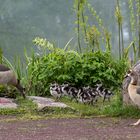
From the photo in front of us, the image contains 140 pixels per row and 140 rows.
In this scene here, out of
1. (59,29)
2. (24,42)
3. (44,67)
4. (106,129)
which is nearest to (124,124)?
(106,129)

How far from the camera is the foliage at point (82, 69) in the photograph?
8461 mm

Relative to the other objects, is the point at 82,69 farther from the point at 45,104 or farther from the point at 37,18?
the point at 37,18

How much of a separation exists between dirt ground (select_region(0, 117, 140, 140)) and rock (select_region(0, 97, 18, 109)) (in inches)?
37.7

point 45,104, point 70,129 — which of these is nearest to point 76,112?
point 45,104

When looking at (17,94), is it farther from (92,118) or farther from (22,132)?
(22,132)

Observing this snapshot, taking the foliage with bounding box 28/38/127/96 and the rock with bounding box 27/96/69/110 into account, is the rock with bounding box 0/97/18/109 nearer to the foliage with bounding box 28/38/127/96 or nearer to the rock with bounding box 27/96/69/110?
the rock with bounding box 27/96/69/110

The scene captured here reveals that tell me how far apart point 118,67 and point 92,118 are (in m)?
2.24

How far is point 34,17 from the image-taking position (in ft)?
67.2

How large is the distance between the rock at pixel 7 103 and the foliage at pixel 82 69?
74 centimetres

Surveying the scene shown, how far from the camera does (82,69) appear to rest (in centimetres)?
850

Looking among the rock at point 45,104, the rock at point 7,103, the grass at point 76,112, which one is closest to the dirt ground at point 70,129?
the grass at point 76,112

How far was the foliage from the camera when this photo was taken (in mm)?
8461

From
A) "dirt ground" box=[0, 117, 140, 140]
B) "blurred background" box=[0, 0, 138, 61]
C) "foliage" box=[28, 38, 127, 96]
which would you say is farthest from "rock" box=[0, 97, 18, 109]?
"blurred background" box=[0, 0, 138, 61]

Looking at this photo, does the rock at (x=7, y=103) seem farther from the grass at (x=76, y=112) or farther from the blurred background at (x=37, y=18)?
the blurred background at (x=37, y=18)
